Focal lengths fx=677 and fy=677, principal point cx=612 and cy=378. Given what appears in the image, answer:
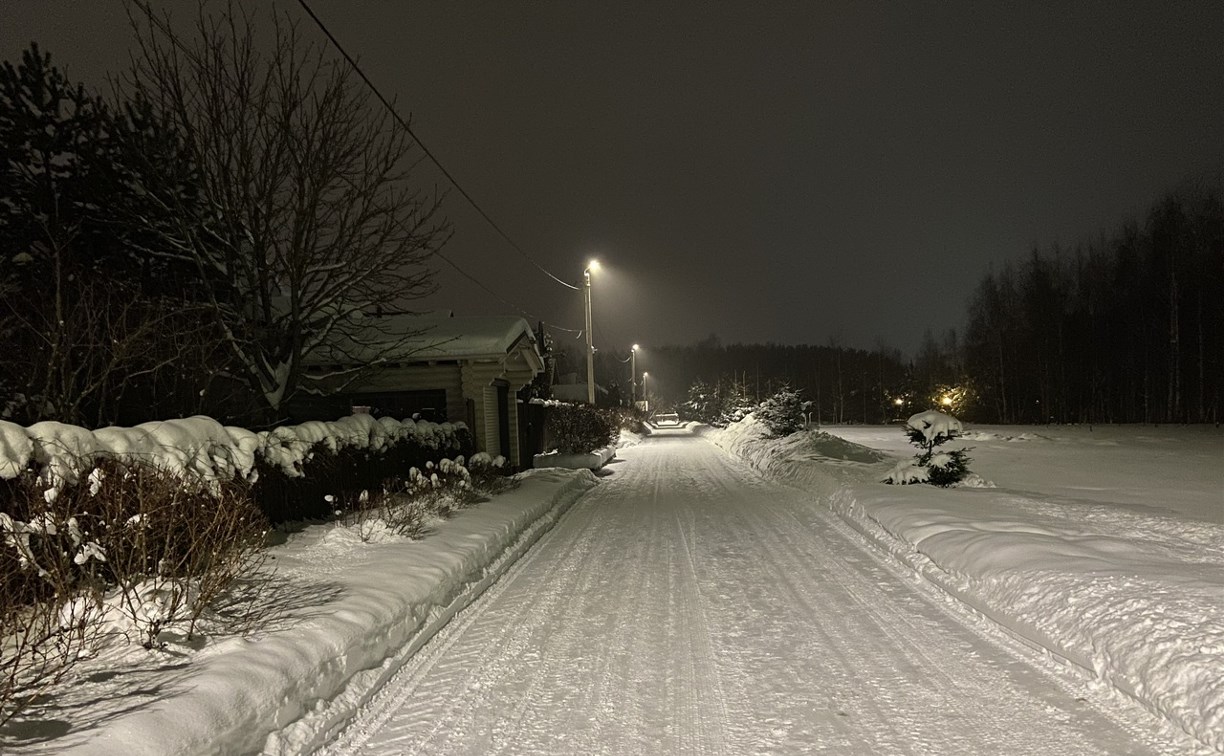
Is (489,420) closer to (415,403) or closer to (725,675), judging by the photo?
(415,403)

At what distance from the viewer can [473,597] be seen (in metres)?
7.27

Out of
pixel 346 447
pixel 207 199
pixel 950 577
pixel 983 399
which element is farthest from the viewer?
pixel 983 399

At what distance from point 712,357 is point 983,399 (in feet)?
396

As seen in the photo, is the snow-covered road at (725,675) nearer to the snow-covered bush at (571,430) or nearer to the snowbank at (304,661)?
the snowbank at (304,661)

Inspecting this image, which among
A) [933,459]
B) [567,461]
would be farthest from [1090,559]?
[567,461]

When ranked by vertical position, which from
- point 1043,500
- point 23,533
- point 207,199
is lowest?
point 1043,500

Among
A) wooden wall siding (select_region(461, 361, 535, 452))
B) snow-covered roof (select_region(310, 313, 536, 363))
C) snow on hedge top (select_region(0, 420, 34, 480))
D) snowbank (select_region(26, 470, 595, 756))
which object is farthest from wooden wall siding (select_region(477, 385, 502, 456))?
snow on hedge top (select_region(0, 420, 34, 480))

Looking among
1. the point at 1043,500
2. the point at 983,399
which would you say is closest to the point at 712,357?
the point at 983,399

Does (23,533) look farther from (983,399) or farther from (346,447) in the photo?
(983,399)

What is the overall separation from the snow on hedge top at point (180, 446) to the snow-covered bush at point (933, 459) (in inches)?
422

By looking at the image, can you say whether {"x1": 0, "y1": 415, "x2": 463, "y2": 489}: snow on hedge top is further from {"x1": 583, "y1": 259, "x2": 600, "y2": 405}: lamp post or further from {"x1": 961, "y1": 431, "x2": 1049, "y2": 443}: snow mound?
{"x1": 961, "y1": 431, "x2": 1049, "y2": 443}: snow mound

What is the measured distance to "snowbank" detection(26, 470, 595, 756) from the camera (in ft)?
11.2

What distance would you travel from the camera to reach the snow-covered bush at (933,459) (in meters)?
14.1

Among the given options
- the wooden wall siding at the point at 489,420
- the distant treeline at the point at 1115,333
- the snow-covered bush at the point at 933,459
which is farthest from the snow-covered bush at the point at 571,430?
the distant treeline at the point at 1115,333
